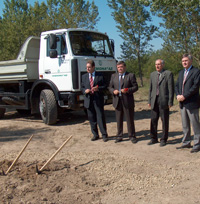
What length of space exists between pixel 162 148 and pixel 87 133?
231 centimetres

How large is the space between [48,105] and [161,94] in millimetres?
3627

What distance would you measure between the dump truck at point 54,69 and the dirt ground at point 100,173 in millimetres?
1482

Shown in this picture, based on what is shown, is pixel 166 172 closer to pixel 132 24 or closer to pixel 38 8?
pixel 132 24

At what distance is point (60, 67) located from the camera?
770 centimetres

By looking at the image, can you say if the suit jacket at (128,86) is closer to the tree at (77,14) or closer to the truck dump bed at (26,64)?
the truck dump bed at (26,64)

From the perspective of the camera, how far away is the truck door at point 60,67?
7.59m

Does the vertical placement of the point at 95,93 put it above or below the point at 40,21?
below

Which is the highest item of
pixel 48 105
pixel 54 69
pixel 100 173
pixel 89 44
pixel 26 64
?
pixel 89 44

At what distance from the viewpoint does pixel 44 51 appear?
26.6 feet

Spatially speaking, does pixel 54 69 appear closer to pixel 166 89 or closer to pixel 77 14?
pixel 166 89

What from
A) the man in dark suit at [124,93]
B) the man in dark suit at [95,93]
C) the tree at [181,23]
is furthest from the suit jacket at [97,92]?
the tree at [181,23]

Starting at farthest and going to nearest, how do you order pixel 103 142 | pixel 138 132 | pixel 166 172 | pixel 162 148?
pixel 138 132, pixel 103 142, pixel 162 148, pixel 166 172

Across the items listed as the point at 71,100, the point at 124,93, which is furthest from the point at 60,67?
the point at 124,93

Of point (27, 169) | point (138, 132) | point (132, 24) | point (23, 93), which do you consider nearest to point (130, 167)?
point (27, 169)
